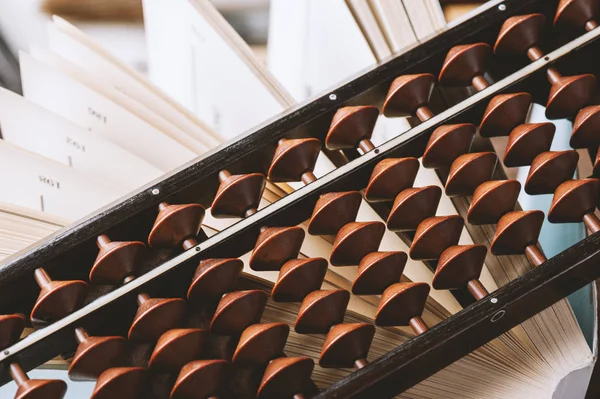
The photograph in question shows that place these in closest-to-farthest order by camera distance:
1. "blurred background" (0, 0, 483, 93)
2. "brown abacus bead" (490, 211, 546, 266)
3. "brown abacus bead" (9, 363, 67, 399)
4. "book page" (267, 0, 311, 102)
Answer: "brown abacus bead" (9, 363, 67, 399) → "brown abacus bead" (490, 211, 546, 266) → "book page" (267, 0, 311, 102) → "blurred background" (0, 0, 483, 93)

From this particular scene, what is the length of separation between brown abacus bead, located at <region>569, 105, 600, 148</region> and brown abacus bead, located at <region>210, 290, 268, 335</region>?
1.29 ft

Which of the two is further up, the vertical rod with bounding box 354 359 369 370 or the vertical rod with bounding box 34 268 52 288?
the vertical rod with bounding box 34 268 52 288

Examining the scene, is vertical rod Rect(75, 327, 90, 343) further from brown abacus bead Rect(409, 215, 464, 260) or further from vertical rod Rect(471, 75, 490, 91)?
vertical rod Rect(471, 75, 490, 91)

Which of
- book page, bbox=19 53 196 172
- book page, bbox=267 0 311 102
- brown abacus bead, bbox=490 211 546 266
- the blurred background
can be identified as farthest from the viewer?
the blurred background

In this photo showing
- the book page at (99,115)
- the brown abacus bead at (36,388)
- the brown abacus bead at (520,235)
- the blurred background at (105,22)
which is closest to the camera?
the brown abacus bead at (36,388)

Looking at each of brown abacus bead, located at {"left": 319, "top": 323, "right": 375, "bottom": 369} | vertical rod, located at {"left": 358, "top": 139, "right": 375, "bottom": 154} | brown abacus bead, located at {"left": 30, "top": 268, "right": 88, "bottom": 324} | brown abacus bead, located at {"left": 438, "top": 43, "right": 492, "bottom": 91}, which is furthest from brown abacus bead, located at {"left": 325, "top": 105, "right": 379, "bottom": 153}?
brown abacus bead, located at {"left": 30, "top": 268, "right": 88, "bottom": 324}

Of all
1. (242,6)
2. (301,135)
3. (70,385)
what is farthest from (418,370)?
(242,6)

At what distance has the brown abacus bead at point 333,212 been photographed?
75 cm

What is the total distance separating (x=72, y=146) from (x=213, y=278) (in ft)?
0.91

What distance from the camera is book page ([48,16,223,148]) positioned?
894 millimetres

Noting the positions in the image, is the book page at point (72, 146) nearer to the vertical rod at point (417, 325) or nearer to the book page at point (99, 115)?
the book page at point (99, 115)

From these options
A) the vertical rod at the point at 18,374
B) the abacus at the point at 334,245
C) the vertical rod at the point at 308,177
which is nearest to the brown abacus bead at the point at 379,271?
the abacus at the point at 334,245

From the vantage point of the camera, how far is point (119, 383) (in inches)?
26.0

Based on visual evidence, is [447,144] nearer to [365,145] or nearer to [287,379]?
[365,145]
